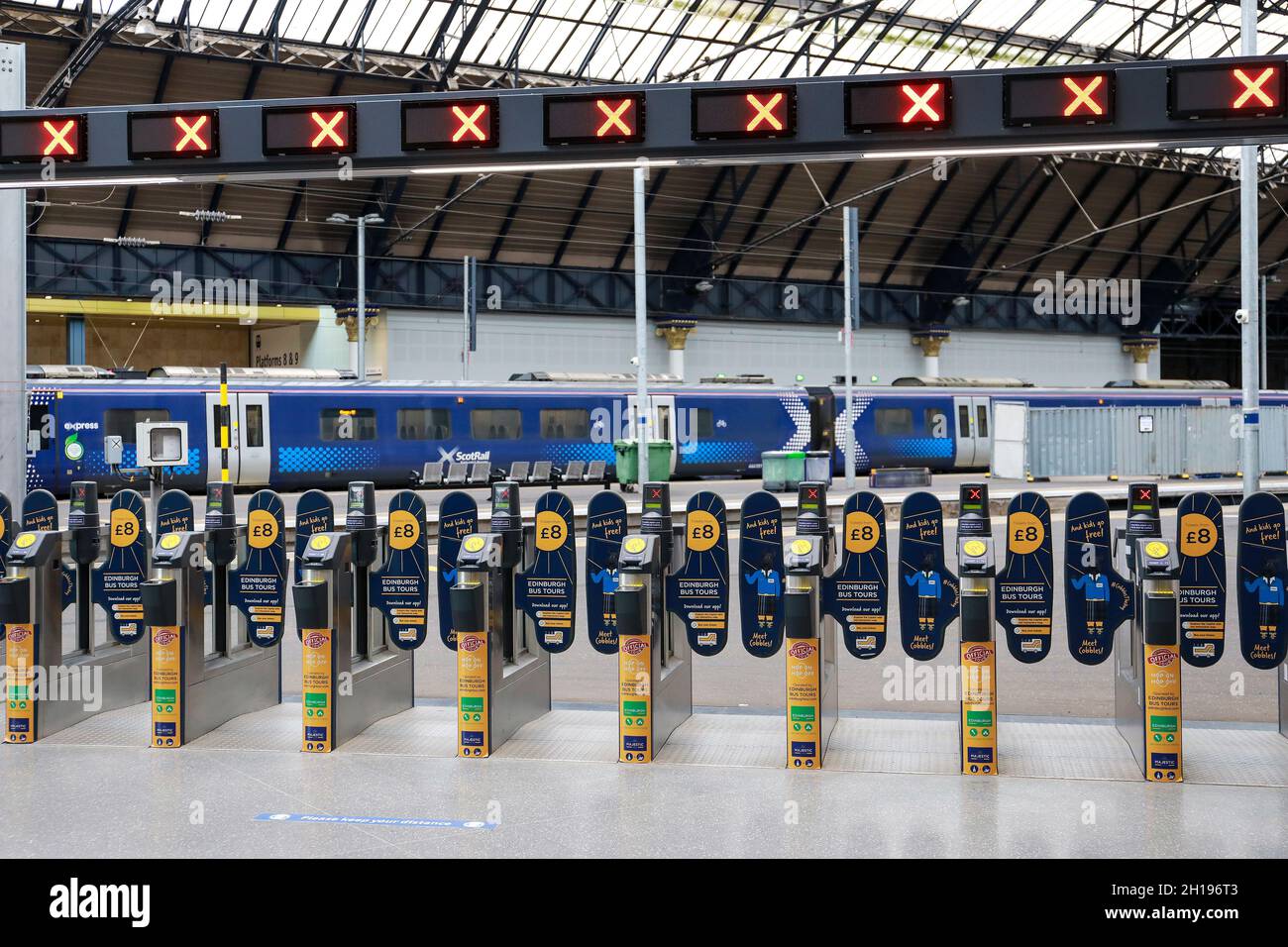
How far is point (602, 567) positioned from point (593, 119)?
2605 mm

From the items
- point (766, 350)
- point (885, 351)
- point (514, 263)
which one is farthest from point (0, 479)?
point (885, 351)

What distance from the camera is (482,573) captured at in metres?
6.57

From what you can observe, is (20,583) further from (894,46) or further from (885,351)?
(885,351)

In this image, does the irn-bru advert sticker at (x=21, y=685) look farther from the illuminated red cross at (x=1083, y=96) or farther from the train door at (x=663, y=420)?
the train door at (x=663, y=420)

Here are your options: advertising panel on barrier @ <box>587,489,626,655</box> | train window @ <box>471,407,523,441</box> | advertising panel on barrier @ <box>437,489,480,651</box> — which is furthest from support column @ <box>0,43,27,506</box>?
train window @ <box>471,407,523,441</box>

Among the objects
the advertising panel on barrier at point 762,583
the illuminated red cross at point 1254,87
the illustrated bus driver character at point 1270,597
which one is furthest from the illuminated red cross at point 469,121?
the illustrated bus driver character at point 1270,597

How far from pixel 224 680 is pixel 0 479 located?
4.81 meters

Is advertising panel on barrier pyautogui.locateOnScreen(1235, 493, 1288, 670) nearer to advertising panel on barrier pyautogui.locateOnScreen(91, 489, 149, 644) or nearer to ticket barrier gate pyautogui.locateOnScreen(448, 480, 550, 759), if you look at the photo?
ticket barrier gate pyautogui.locateOnScreen(448, 480, 550, 759)

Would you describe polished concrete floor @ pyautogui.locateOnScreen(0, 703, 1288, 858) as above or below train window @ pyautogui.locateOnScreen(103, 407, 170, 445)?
below

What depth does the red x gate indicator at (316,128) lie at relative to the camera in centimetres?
749

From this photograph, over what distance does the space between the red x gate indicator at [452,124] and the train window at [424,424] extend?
20047 millimetres

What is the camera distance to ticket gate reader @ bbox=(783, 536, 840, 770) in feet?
20.6

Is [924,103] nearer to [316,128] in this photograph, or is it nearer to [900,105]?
[900,105]

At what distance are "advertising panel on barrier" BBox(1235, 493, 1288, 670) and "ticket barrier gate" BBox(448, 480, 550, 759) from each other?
376cm
